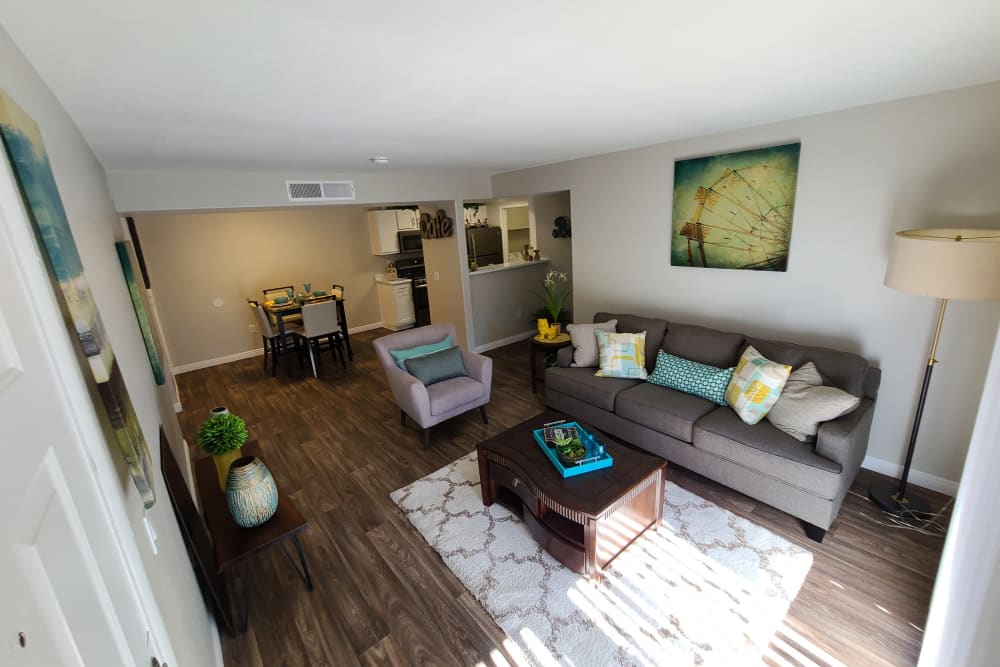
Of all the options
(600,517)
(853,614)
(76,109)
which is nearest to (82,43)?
A: (76,109)

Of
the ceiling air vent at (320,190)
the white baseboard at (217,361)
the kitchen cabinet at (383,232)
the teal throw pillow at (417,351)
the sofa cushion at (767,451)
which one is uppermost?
the ceiling air vent at (320,190)

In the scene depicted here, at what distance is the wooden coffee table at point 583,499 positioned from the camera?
204cm

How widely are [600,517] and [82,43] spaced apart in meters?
2.45

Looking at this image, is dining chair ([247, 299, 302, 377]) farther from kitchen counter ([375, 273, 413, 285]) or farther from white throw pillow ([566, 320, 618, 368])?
white throw pillow ([566, 320, 618, 368])

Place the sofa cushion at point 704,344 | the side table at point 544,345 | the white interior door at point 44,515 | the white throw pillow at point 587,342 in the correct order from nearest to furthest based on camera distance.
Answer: the white interior door at point 44,515
the sofa cushion at point 704,344
the white throw pillow at point 587,342
the side table at point 544,345

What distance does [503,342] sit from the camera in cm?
597

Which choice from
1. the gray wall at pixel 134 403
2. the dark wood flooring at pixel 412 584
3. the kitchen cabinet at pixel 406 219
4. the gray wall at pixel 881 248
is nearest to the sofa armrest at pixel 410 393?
the dark wood flooring at pixel 412 584

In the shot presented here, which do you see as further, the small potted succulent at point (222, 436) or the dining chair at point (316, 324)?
the dining chair at point (316, 324)

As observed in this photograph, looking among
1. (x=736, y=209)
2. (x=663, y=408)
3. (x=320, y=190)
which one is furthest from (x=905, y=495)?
(x=320, y=190)

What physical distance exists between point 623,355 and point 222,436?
8.76 feet

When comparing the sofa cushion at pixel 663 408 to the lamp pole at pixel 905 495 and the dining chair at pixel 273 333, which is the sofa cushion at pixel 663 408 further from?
the dining chair at pixel 273 333

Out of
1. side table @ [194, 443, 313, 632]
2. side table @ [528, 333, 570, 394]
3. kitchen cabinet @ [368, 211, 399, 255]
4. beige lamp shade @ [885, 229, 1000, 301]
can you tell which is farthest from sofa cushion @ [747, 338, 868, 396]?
kitchen cabinet @ [368, 211, 399, 255]

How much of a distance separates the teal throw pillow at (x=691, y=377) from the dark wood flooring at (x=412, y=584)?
0.57 metres

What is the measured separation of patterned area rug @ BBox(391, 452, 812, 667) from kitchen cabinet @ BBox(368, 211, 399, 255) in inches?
202
